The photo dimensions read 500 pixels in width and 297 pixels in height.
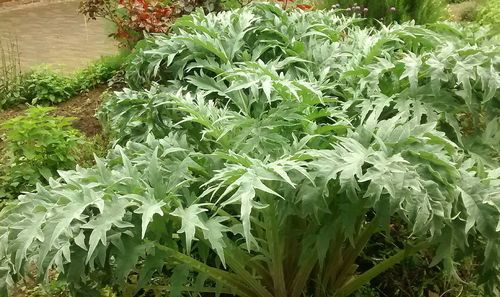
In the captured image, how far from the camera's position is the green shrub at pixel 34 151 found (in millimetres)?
4719

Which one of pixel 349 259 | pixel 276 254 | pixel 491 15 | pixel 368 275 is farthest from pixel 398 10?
pixel 276 254

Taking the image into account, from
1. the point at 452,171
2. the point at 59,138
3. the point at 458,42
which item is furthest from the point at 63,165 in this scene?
the point at 452,171

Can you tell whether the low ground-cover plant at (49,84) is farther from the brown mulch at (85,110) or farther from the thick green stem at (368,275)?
the thick green stem at (368,275)

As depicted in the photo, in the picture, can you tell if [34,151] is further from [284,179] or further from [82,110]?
[284,179]

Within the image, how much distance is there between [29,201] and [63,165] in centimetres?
233

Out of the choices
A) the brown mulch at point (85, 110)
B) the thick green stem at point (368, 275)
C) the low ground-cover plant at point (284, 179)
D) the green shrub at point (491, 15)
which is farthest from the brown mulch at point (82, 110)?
the green shrub at point (491, 15)

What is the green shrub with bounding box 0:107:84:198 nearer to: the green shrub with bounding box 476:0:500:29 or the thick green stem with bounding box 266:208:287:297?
the thick green stem with bounding box 266:208:287:297

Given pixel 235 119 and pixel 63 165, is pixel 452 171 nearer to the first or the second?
pixel 235 119

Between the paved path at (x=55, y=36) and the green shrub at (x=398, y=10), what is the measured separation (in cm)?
335

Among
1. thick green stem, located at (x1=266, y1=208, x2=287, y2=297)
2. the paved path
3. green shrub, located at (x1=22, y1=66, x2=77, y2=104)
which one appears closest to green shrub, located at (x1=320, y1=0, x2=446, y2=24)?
green shrub, located at (x1=22, y1=66, x2=77, y2=104)

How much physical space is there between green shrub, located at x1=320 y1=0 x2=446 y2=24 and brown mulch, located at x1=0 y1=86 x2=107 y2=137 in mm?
2757

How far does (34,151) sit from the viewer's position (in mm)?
4719

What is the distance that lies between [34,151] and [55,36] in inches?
190

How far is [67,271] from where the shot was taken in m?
2.36
